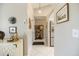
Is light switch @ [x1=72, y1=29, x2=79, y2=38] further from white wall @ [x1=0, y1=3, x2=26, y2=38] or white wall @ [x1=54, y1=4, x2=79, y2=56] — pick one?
white wall @ [x1=0, y1=3, x2=26, y2=38]

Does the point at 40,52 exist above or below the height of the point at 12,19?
below

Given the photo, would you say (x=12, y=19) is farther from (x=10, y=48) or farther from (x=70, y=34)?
(x=70, y=34)

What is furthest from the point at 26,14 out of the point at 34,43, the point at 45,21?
the point at 34,43

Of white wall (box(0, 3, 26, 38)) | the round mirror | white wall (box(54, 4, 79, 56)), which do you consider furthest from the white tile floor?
the round mirror

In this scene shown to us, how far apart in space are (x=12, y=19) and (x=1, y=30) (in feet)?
0.61

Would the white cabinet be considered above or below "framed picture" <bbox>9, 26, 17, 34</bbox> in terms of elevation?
below

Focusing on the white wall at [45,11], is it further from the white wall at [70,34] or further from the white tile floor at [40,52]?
the white tile floor at [40,52]

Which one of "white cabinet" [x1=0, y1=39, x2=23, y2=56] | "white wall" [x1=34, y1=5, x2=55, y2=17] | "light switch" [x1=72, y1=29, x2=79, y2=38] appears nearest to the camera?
"light switch" [x1=72, y1=29, x2=79, y2=38]

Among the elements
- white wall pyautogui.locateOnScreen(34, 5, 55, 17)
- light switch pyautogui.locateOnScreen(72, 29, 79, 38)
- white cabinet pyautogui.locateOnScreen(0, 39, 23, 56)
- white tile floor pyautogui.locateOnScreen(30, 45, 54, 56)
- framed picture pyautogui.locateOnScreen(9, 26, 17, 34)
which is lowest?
white tile floor pyautogui.locateOnScreen(30, 45, 54, 56)

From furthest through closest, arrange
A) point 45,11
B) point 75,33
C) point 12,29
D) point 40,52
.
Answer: point 45,11
point 40,52
point 12,29
point 75,33

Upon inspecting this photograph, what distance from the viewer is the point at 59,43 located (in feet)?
4.89

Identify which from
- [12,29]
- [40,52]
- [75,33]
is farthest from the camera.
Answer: [40,52]

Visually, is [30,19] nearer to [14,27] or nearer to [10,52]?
[14,27]

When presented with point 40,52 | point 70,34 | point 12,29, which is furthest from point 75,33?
point 12,29
